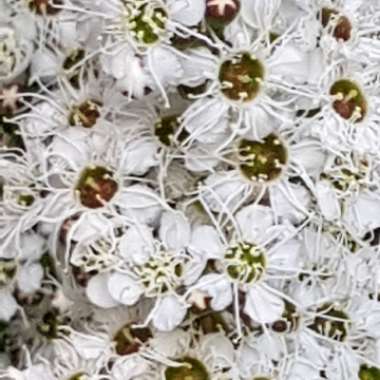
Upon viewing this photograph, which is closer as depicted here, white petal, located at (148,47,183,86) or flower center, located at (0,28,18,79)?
white petal, located at (148,47,183,86)

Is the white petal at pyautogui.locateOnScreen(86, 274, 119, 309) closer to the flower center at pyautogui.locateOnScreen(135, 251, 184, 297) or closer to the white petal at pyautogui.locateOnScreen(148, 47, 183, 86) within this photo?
the flower center at pyautogui.locateOnScreen(135, 251, 184, 297)

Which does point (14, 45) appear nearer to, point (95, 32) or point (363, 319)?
point (95, 32)

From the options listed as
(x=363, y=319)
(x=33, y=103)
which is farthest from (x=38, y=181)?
(x=363, y=319)

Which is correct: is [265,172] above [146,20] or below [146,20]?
below

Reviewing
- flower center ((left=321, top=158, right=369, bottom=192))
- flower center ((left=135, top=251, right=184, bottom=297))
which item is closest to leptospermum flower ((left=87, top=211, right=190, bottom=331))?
flower center ((left=135, top=251, right=184, bottom=297))

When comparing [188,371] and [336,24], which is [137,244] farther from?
[336,24]

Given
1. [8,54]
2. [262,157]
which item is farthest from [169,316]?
[8,54]
